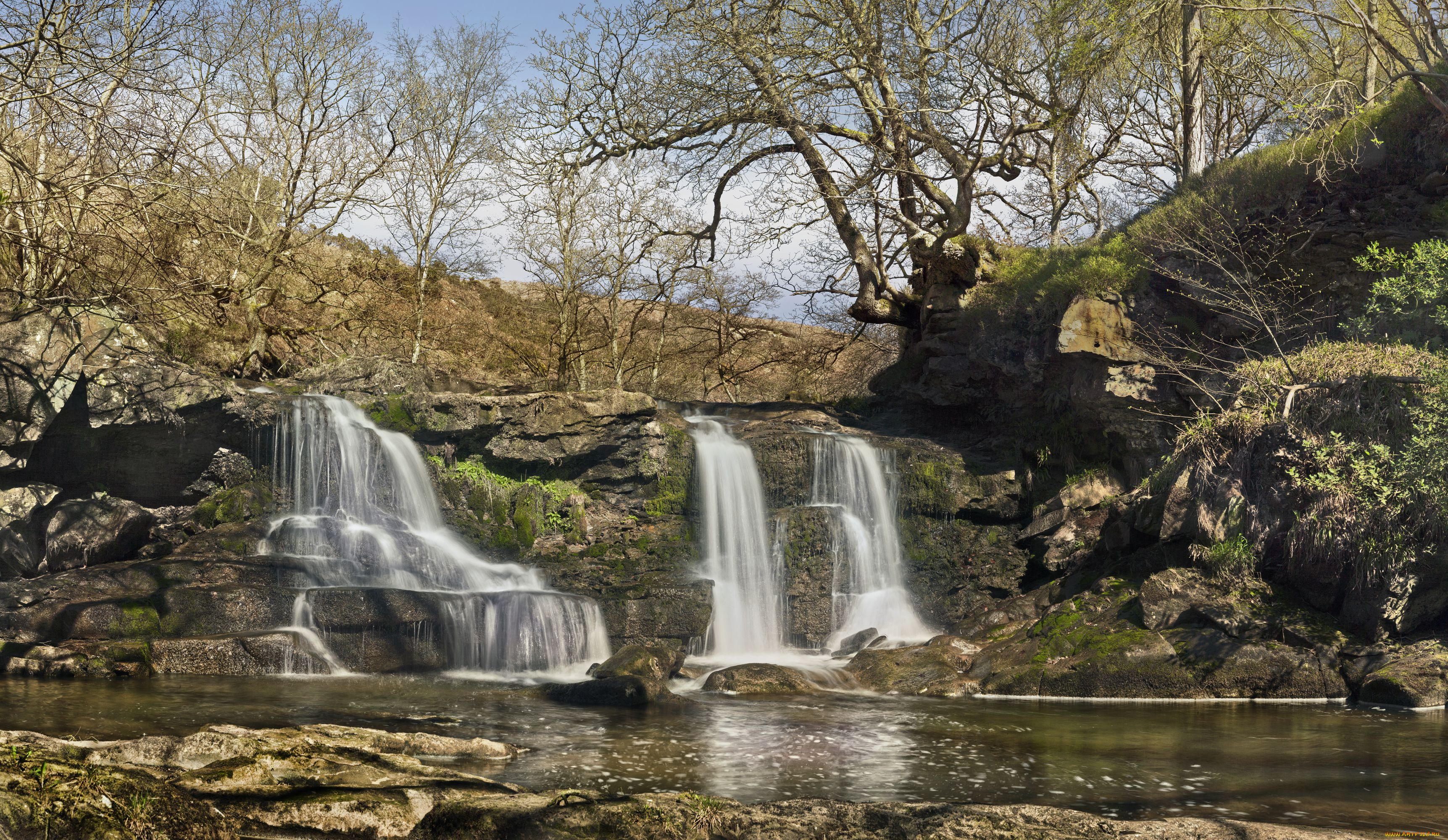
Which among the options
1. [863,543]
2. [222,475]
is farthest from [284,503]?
[863,543]

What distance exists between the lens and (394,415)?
15992 mm

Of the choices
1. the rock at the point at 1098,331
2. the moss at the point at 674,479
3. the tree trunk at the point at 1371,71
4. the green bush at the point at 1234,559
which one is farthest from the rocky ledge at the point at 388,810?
the tree trunk at the point at 1371,71

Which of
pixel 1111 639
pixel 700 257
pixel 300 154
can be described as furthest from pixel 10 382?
pixel 1111 639

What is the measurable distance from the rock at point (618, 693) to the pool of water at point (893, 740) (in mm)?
302

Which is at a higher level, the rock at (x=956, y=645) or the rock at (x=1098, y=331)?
the rock at (x=1098, y=331)

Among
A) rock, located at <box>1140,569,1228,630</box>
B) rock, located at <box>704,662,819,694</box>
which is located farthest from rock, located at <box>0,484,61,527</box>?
rock, located at <box>1140,569,1228,630</box>

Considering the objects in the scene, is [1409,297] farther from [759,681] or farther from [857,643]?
[759,681]

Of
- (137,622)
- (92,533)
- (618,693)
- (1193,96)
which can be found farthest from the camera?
(1193,96)

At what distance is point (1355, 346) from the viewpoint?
40.4ft

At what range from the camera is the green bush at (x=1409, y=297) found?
37.5ft

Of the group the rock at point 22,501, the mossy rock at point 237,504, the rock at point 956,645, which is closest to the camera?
the rock at point 956,645

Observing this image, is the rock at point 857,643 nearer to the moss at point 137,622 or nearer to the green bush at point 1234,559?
the green bush at point 1234,559

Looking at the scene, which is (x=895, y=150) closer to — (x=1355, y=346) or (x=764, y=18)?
(x=764, y=18)

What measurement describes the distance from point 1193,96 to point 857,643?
1110 centimetres
